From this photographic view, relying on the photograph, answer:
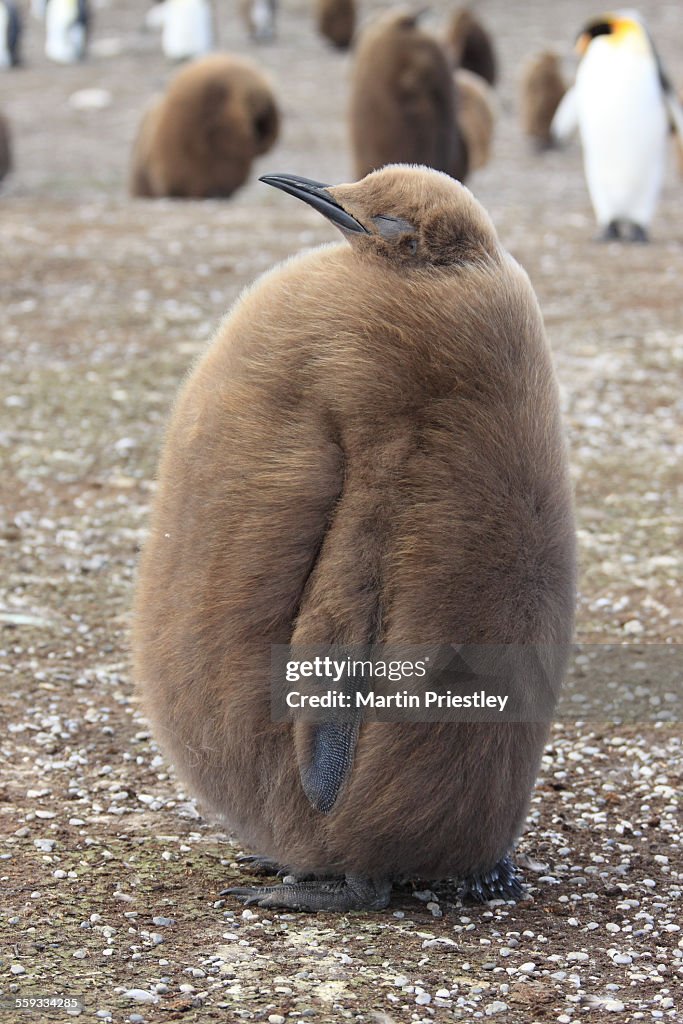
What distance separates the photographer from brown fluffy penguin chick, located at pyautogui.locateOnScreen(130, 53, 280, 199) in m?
11.3

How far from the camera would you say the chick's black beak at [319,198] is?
236cm

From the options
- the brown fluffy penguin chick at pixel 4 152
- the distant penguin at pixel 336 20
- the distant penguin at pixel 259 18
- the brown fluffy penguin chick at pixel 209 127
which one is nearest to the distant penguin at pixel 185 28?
→ the distant penguin at pixel 259 18

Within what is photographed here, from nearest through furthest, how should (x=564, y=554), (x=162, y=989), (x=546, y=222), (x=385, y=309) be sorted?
(x=162, y=989)
(x=385, y=309)
(x=564, y=554)
(x=546, y=222)

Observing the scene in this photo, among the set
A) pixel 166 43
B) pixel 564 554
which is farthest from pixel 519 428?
pixel 166 43

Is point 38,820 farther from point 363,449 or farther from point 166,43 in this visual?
point 166,43

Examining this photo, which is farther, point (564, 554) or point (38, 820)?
Result: point (38, 820)

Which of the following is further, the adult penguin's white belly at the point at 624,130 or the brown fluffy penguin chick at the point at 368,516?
the adult penguin's white belly at the point at 624,130

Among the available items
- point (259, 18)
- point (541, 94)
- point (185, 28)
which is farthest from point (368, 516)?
point (259, 18)

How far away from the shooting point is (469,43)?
18.5 metres

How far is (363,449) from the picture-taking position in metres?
2.32

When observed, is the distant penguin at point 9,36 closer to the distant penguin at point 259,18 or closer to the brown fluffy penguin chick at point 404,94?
the distant penguin at point 259,18

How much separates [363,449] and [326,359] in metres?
0.16

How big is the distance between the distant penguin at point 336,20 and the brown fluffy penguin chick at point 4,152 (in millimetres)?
11213

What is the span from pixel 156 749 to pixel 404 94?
8.04m
